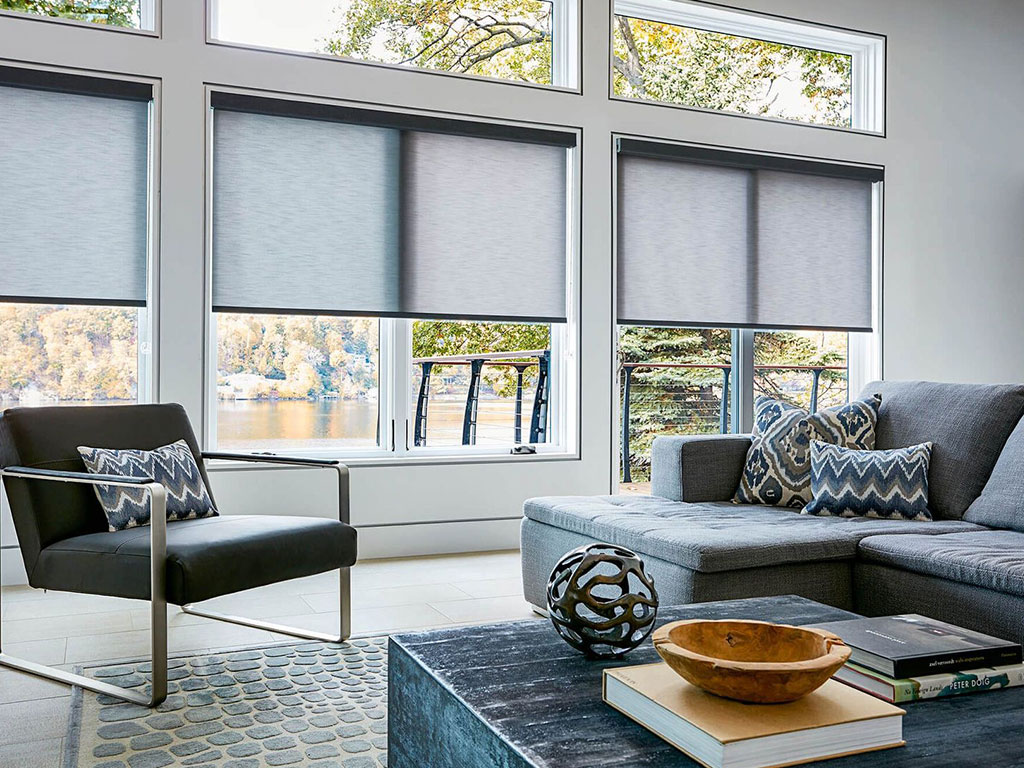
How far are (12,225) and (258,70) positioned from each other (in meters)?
1.28

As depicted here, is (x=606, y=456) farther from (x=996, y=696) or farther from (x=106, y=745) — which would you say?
(x=996, y=696)

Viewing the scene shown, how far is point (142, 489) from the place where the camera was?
304 centimetres

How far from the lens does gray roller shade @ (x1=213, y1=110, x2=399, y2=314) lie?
14.2 ft

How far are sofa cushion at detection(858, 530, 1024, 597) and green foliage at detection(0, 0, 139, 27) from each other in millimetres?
3783

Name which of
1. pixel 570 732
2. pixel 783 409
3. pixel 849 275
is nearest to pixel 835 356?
pixel 849 275

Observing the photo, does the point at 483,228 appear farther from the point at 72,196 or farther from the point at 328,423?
the point at 72,196

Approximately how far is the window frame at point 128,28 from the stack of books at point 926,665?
3878 mm

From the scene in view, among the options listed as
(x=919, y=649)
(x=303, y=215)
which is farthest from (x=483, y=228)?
(x=919, y=649)

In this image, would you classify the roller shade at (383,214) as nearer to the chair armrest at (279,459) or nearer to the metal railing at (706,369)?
the metal railing at (706,369)

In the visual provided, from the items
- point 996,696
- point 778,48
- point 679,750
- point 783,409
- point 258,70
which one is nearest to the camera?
point 679,750

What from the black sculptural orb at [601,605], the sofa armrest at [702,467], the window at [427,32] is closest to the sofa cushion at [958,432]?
the sofa armrest at [702,467]

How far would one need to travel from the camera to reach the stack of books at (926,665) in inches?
59.4

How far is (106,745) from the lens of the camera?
7.39 ft

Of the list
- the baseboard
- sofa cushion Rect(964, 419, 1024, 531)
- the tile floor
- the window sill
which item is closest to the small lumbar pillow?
the tile floor
